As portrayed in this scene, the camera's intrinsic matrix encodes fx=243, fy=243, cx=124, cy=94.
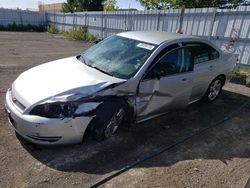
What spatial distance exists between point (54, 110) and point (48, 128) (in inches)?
9.7

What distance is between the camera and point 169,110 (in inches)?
186

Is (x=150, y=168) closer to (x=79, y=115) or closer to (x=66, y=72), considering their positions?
(x=79, y=115)

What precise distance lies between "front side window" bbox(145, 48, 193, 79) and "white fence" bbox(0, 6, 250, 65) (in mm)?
5638

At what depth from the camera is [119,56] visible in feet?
14.2

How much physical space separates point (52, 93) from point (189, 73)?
2.69 metres

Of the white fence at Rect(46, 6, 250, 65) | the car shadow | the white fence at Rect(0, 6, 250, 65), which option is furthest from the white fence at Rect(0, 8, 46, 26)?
the car shadow

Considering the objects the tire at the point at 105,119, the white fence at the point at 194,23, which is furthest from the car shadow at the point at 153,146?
the white fence at the point at 194,23

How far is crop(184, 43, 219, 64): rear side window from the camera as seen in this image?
16.4 feet

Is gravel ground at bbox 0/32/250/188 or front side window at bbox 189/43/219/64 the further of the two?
front side window at bbox 189/43/219/64

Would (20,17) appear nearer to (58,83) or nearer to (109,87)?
(58,83)

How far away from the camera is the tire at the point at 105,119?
3.52 meters

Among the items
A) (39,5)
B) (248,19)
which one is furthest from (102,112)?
(39,5)

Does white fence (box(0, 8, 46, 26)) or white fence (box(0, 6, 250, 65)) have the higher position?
white fence (box(0, 6, 250, 65))

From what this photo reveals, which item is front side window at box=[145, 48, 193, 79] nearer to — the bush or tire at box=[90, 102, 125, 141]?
tire at box=[90, 102, 125, 141]
